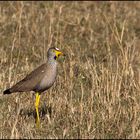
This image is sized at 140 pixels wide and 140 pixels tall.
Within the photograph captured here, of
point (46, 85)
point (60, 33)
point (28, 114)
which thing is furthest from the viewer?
point (60, 33)

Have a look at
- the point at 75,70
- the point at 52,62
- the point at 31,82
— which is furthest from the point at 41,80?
the point at 75,70

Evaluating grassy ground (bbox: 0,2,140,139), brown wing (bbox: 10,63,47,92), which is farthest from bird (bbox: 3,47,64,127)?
grassy ground (bbox: 0,2,140,139)

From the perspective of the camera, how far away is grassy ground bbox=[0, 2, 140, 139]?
784 cm

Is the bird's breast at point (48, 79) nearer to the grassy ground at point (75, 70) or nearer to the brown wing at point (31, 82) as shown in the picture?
the brown wing at point (31, 82)

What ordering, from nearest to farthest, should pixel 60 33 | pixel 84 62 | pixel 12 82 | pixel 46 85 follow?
pixel 46 85
pixel 12 82
pixel 84 62
pixel 60 33

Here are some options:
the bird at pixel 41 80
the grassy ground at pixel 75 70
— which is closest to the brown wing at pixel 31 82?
the bird at pixel 41 80

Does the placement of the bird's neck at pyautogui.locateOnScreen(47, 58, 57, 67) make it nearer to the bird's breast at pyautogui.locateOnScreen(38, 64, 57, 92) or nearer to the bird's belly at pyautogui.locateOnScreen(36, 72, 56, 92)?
the bird's breast at pyautogui.locateOnScreen(38, 64, 57, 92)

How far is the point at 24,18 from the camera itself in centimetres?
1444

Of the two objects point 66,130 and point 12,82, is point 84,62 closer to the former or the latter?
point 12,82

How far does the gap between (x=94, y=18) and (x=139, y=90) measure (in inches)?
238

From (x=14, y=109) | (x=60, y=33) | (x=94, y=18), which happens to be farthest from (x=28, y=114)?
(x=94, y=18)

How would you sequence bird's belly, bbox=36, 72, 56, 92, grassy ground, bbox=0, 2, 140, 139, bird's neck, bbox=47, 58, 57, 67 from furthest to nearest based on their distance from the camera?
bird's neck, bbox=47, 58, 57, 67 → bird's belly, bbox=36, 72, 56, 92 → grassy ground, bbox=0, 2, 140, 139

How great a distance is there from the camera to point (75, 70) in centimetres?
1102

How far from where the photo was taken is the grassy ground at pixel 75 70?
7.84 metres
